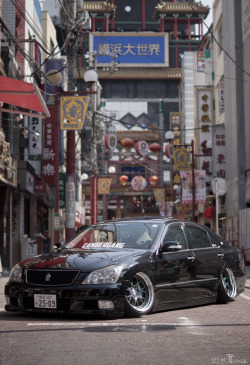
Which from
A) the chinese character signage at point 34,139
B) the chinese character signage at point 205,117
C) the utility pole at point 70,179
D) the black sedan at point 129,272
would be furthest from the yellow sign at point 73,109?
the chinese character signage at point 205,117

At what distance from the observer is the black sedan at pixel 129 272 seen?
9516 millimetres

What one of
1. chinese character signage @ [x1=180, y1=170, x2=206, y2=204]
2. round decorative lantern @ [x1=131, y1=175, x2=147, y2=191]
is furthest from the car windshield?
round decorative lantern @ [x1=131, y1=175, x2=147, y2=191]

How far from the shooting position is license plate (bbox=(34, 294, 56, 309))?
9.57 meters

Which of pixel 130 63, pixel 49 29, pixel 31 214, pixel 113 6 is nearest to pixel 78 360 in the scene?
pixel 31 214

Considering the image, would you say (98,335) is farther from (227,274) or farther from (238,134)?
(238,134)

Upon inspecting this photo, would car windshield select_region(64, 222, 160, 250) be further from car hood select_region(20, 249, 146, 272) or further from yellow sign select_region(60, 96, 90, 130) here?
yellow sign select_region(60, 96, 90, 130)

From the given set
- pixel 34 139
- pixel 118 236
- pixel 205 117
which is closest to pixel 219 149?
pixel 205 117

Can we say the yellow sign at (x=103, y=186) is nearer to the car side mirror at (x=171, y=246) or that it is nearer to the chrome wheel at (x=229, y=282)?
the chrome wheel at (x=229, y=282)

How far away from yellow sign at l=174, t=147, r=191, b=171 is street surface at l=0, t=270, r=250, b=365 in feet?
113

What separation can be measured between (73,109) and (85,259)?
43.2 feet

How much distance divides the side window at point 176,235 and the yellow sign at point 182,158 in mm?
33277

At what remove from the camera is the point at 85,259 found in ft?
32.5

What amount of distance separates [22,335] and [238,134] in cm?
3025

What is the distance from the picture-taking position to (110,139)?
165 ft
